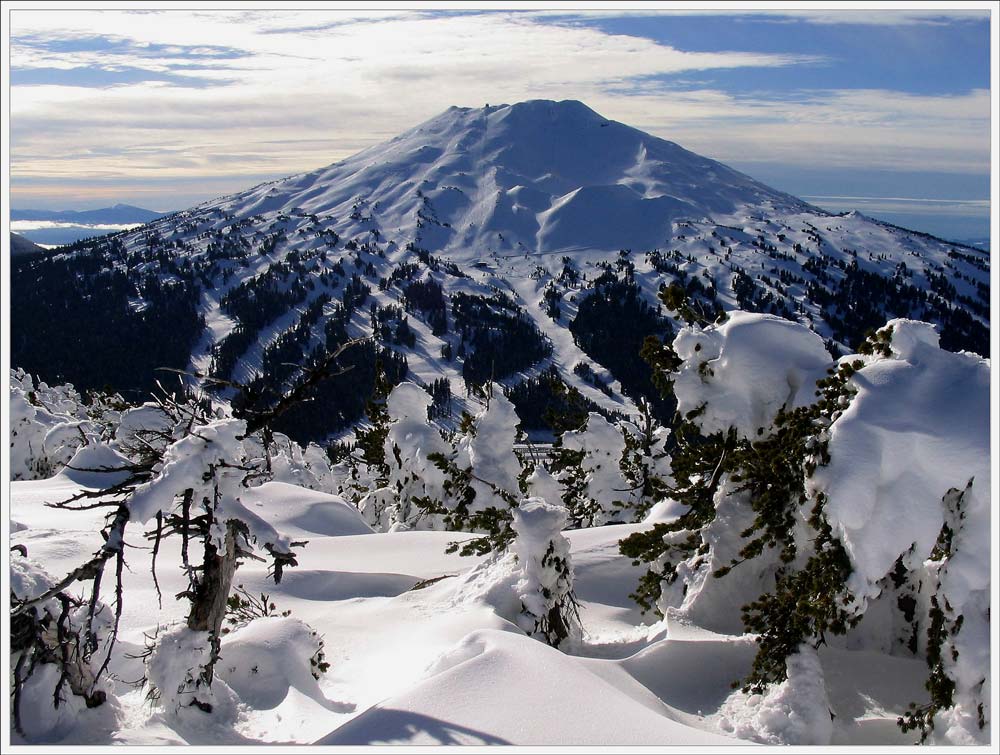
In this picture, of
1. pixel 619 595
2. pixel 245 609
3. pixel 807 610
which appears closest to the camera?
pixel 807 610

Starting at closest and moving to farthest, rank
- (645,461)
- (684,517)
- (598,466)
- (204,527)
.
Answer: (204,527) < (684,517) < (645,461) < (598,466)

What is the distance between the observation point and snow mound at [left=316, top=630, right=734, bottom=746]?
5949 millimetres

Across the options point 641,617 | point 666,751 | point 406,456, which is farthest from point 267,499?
point 666,751

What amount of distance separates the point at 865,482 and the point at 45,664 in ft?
26.3

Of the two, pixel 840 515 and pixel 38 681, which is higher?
pixel 840 515

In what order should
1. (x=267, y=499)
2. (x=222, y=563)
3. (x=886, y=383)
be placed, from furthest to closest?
(x=267, y=499) < (x=222, y=563) < (x=886, y=383)

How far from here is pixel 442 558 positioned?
15.2 metres

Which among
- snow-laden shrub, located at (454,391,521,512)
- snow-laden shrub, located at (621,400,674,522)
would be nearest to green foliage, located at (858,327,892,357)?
snow-laden shrub, located at (621,400,674,522)

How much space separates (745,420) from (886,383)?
2.35 meters

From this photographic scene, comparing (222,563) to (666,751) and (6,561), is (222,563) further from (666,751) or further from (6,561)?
(666,751)

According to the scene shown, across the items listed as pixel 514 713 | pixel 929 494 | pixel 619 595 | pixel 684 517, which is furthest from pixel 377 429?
pixel 929 494

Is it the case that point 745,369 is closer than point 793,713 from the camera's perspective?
No

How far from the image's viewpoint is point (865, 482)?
22.0 feet

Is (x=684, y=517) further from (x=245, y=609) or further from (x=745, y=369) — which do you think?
(x=245, y=609)
